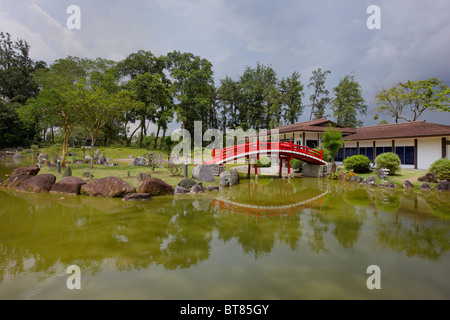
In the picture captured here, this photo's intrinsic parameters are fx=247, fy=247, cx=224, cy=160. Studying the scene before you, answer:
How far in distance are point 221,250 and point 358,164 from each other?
16439 mm

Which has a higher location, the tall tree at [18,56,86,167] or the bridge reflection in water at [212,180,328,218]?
the tall tree at [18,56,86,167]

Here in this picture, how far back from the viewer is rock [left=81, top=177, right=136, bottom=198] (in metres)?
11.1

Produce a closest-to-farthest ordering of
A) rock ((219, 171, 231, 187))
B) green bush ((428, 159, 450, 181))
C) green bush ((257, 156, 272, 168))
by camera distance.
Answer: green bush ((428, 159, 450, 181)), rock ((219, 171, 231, 187)), green bush ((257, 156, 272, 168))

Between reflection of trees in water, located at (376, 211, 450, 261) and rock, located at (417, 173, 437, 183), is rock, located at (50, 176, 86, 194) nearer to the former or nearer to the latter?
reflection of trees in water, located at (376, 211, 450, 261)

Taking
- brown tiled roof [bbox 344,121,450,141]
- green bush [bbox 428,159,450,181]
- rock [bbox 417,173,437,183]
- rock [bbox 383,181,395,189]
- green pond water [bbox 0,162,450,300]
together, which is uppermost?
brown tiled roof [bbox 344,121,450,141]

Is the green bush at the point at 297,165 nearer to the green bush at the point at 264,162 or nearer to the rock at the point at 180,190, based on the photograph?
the green bush at the point at 264,162

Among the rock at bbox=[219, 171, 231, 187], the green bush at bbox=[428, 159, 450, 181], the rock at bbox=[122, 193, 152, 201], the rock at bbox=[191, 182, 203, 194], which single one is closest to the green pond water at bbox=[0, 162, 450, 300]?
the rock at bbox=[122, 193, 152, 201]

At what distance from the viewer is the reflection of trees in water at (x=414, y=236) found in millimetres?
5574

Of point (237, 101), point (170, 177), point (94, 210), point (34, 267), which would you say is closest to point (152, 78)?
point (237, 101)

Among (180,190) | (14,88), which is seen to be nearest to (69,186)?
(180,190)

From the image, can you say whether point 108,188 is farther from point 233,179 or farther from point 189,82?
point 189,82

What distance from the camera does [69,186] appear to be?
11.8 meters

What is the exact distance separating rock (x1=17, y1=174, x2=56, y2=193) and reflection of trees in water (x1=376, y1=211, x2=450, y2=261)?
14.1 m
